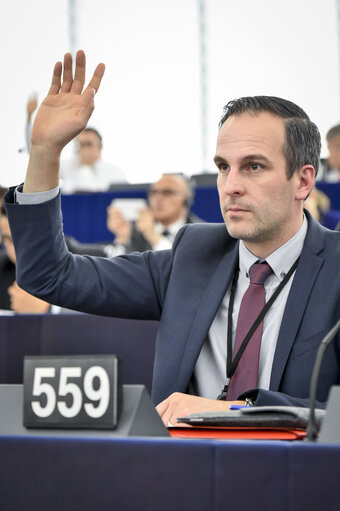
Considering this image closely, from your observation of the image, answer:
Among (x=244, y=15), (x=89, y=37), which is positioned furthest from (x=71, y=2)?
(x=244, y=15)

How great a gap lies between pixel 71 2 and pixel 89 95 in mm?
8164

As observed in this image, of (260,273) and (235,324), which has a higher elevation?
(260,273)

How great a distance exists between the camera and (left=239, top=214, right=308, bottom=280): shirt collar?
158 cm

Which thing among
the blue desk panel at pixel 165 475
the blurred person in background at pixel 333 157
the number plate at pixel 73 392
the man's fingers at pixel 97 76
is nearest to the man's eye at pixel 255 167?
the man's fingers at pixel 97 76

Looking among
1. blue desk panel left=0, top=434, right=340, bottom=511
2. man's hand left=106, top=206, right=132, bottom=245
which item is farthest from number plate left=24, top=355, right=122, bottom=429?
man's hand left=106, top=206, right=132, bottom=245

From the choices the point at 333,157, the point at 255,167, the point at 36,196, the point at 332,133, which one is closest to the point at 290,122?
the point at 255,167

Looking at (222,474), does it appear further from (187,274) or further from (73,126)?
(187,274)

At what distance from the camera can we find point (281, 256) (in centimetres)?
159

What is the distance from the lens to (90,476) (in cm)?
75

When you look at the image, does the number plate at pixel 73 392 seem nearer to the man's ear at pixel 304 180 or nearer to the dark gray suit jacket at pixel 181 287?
the dark gray suit jacket at pixel 181 287

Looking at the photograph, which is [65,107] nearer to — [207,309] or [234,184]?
[234,184]

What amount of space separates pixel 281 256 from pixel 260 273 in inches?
2.6

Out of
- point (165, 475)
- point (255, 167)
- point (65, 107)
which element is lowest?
point (165, 475)

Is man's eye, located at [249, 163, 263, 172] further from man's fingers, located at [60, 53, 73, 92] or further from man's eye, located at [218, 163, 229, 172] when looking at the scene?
man's fingers, located at [60, 53, 73, 92]
